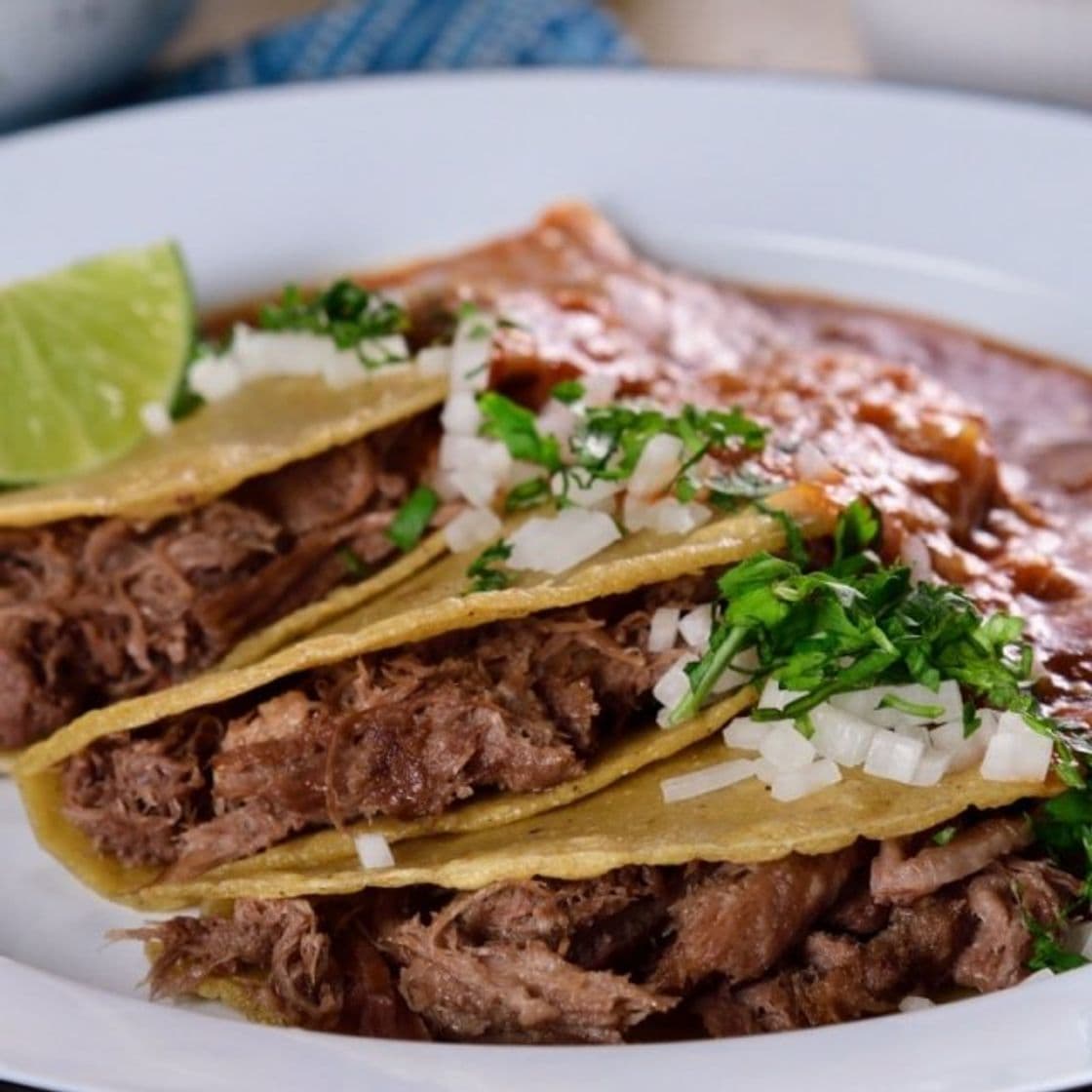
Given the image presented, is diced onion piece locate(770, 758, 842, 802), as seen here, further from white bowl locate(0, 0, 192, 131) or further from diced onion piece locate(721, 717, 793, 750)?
white bowl locate(0, 0, 192, 131)

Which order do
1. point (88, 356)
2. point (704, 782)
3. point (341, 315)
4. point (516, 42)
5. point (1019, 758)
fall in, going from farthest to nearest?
1. point (516, 42)
2. point (88, 356)
3. point (341, 315)
4. point (704, 782)
5. point (1019, 758)

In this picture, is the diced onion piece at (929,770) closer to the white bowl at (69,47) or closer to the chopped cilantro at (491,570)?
the chopped cilantro at (491,570)

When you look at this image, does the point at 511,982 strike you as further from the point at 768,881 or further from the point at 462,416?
the point at 462,416

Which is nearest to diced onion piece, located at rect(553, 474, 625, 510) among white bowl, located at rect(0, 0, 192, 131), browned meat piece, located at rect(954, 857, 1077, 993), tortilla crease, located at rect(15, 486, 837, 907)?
tortilla crease, located at rect(15, 486, 837, 907)

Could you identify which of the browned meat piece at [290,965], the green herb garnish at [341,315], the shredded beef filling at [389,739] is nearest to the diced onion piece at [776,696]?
the shredded beef filling at [389,739]

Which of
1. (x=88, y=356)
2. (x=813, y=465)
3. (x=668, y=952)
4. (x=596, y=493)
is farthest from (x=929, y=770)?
(x=88, y=356)

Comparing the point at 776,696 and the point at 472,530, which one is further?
the point at 472,530
